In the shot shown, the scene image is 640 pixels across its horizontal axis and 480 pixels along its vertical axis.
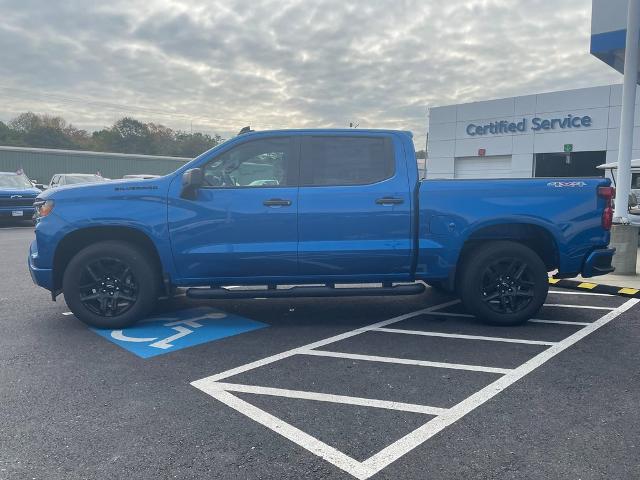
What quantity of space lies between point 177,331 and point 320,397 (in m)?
2.17

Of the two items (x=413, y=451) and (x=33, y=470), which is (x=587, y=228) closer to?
(x=413, y=451)

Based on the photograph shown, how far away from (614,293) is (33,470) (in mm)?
6959

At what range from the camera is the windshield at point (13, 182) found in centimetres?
1620

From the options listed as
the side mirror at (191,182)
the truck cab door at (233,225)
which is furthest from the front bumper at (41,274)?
the side mirror at (191,182)

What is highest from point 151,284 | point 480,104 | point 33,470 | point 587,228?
point 480,104

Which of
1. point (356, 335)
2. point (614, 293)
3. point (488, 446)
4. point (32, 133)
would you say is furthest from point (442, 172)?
point (32, 133)

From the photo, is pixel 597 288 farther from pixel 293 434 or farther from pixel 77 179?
pixel 77 179

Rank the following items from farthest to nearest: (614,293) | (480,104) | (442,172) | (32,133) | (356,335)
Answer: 1. (32,133)
2. (442,172)
3. (480,104)
4. (614,293)
5. (356,335)

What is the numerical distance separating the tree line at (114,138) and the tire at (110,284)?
6389 centimetres

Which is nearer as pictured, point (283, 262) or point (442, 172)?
point (283, 262)

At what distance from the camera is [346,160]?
5.36m

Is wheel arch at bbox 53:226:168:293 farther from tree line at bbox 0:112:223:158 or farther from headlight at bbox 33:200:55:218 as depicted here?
tree line at bbox 0:112:223:158

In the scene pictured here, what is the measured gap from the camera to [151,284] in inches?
204

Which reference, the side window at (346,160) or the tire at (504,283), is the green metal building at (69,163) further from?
the tire at (504,283)
